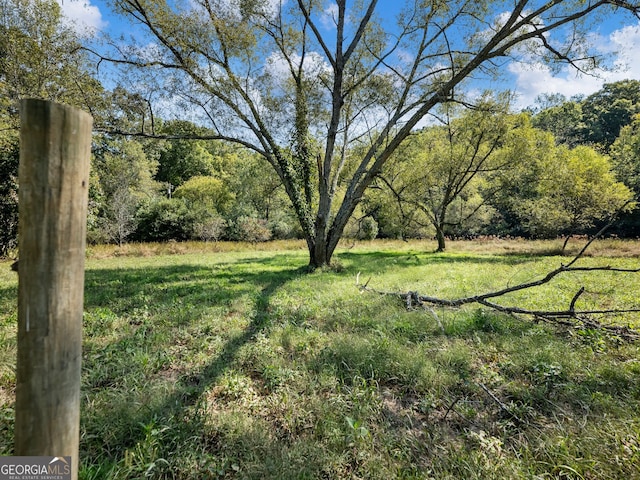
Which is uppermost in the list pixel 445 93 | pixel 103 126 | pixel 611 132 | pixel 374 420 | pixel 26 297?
pixel 611 132

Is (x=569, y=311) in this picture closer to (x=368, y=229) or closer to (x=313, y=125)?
(x=313, y=125)

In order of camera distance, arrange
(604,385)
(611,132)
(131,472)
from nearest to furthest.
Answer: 1. (131,472)
2. (604,385)
3. (611,132)

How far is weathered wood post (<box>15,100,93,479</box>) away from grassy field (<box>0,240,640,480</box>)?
33.9 inches

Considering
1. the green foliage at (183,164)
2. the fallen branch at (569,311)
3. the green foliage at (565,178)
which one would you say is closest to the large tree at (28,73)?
the fallen branch at (569,311)

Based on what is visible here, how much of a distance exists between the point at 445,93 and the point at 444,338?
7646mm

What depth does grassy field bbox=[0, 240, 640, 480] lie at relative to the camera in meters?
1.84

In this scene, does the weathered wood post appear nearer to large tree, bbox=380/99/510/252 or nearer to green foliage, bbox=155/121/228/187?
large tree, bbox=380/99/510/252

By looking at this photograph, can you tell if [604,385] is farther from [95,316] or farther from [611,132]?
[611,132]

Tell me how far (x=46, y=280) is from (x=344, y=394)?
2.39m

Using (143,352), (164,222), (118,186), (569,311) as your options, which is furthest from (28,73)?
(569,311)

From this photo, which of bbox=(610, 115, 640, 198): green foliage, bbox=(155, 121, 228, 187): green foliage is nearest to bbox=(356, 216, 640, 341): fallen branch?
bbox=(610, 115, 640, 198): green foliage

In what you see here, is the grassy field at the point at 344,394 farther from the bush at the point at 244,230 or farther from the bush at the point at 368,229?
the bush at the point at 368,229

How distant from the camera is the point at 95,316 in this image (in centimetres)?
438

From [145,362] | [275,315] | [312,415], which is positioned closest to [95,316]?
[145,362]
